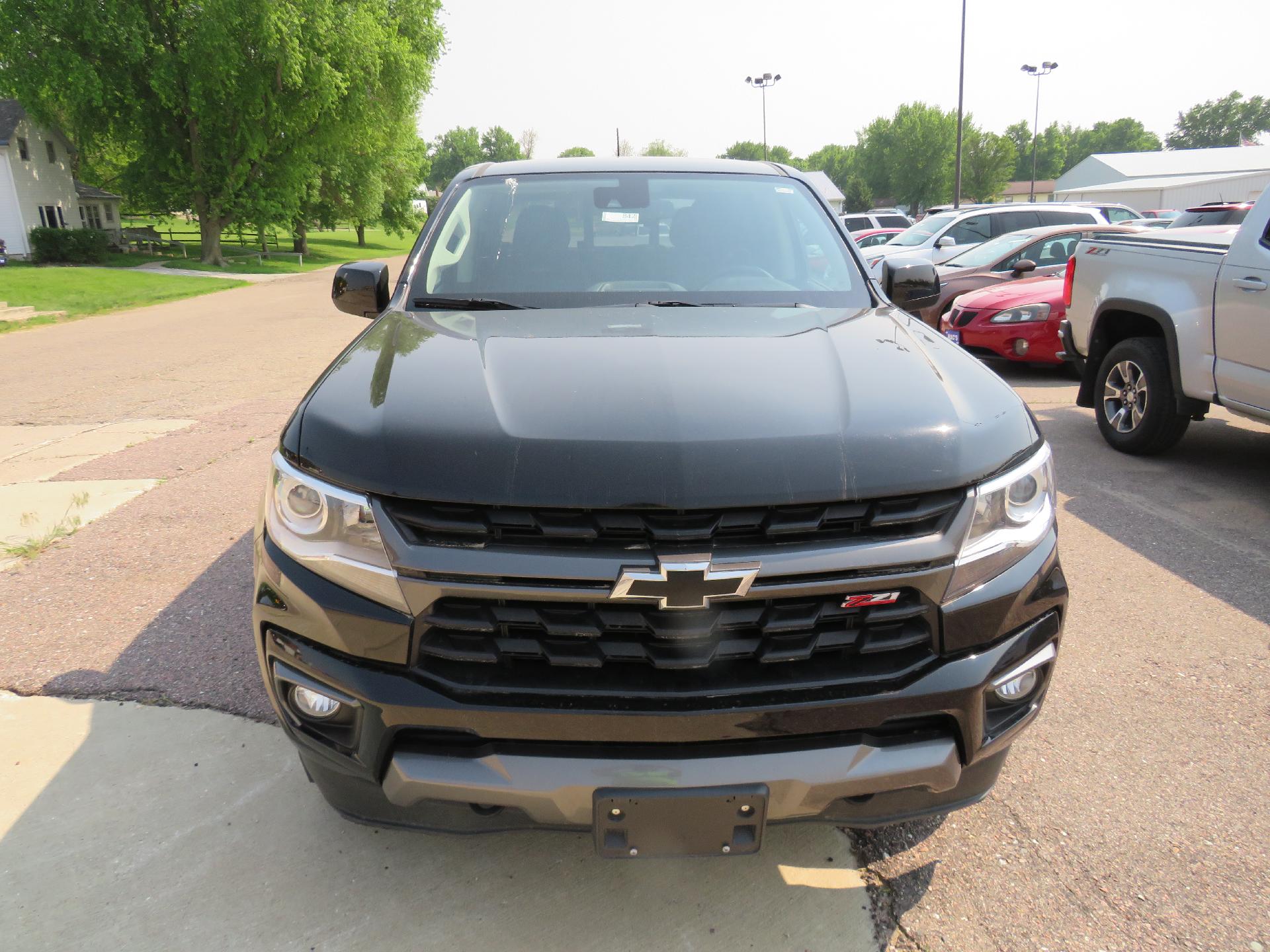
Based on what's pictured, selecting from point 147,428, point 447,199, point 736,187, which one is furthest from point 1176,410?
point 147,428

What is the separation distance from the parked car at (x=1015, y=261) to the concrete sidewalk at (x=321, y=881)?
9317 mm

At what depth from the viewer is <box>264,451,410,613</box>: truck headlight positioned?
6.03ft

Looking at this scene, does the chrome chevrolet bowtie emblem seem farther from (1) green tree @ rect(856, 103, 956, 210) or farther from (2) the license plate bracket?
(1) green tree @ rect(856, 103, 956, 210)

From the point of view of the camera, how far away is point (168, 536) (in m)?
4.77

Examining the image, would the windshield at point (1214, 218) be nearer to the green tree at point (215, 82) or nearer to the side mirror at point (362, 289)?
the side mirror at point (362, 289)

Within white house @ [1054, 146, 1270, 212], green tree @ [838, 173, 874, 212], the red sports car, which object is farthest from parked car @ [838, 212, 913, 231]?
green tree @ [838, 173, 874, 212]

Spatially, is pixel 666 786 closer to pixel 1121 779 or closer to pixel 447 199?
pixel 1121 779

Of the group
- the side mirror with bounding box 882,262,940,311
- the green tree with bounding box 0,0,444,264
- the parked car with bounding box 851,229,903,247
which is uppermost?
the green tree with bounding box 0,0,444,264

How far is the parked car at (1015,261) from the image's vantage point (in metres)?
10.8

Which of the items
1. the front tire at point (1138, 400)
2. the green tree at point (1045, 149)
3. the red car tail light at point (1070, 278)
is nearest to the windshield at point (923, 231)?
the red car tail light at point (1070, 278)

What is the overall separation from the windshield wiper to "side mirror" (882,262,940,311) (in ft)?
4.80

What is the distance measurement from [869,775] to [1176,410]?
515cm

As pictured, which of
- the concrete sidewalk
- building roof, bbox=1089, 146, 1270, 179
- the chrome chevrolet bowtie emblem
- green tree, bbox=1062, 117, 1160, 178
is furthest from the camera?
green tree, bbox=1062, 117, 1160, 178

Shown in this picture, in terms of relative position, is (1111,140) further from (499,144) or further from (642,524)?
(642,524)
